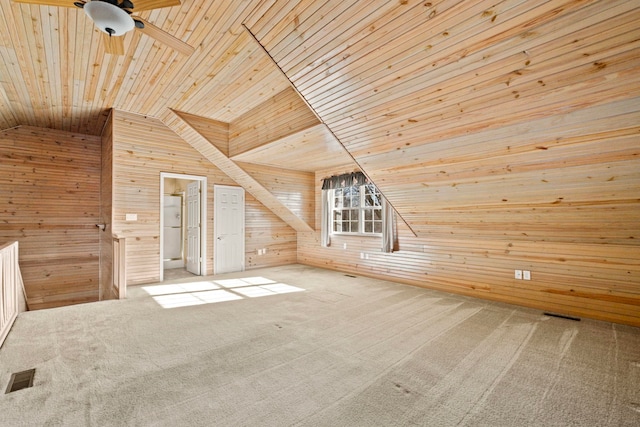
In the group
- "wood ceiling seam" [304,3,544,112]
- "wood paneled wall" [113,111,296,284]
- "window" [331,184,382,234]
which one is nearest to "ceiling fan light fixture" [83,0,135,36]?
"wood ceiling seam" [304,3,544,112]

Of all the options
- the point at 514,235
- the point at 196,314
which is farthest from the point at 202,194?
the point at 514,235

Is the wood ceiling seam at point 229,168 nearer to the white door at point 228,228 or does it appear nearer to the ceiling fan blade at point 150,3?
the white door at point 228,228

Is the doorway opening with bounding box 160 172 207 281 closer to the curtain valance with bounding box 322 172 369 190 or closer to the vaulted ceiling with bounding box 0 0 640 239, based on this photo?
the vaulted ceiling with bounding box 0 0 640 239

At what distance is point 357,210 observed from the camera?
A: 6125mm

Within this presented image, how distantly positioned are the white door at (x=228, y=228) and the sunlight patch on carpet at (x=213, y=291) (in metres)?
0.78

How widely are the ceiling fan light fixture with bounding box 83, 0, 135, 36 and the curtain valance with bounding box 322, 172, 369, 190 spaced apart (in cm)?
411

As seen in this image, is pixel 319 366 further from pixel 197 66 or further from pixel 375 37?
pixel 197 66

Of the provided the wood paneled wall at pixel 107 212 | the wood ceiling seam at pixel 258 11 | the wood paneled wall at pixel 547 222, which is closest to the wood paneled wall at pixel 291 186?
the wood paneled wall at pixel 107 212

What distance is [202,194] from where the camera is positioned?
597 centimetres

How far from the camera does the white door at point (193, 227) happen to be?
19.8 ft

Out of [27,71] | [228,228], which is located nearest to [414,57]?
[27,71]

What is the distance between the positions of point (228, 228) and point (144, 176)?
73.6 inches

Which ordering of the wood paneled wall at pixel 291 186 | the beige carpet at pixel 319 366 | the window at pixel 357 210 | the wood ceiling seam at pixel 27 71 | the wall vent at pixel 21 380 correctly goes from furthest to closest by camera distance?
the wood paneled wall at pixel 291 186 → the window at pixel 357 210 → the wood ceiling seam at pixel 27 71 → the wall vent at pixel 21 380 → the beige carpet at pixel 319 366

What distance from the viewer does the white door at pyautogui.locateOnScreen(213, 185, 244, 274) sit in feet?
20.0
